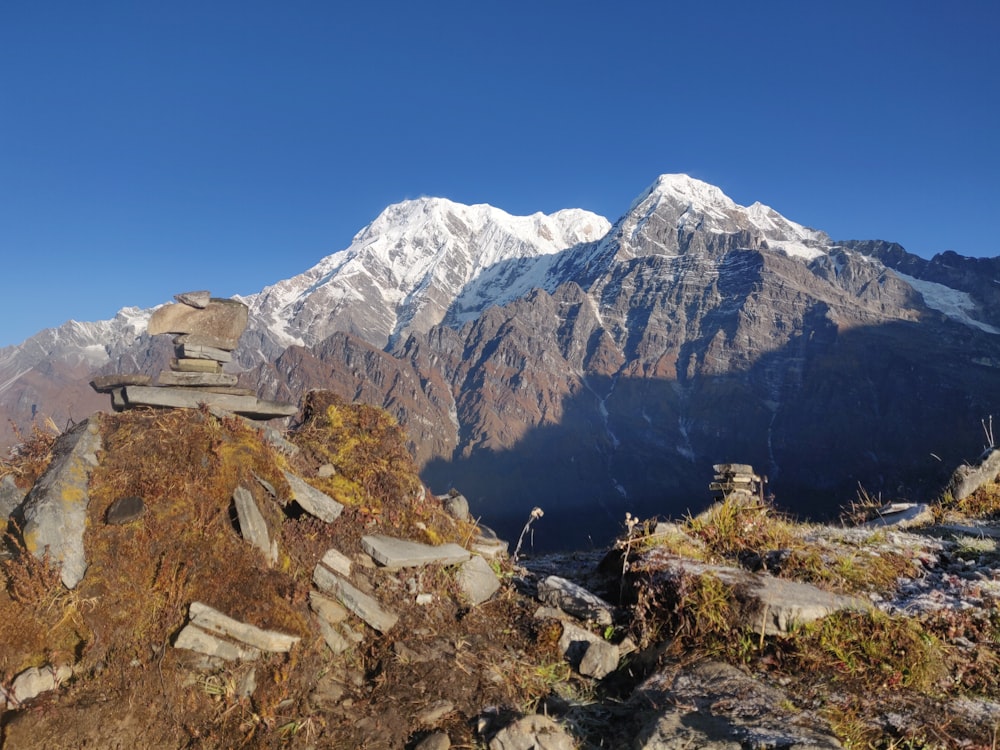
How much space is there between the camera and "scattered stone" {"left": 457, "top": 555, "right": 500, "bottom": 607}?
30.2 feet

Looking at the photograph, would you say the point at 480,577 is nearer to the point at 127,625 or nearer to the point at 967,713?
the point at 127,625

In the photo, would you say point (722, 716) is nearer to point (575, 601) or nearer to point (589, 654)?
point (589, 654)

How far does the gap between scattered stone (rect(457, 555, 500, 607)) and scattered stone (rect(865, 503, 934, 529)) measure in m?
8.81

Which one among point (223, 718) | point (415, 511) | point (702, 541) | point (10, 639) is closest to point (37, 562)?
point (10, 639)

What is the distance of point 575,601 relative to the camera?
28.8 feet

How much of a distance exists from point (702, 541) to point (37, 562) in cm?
963

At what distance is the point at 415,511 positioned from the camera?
35.5ft

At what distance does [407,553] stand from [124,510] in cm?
402

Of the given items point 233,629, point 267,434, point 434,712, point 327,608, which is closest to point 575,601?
point 434,712

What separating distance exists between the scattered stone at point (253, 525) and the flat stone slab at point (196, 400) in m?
2.93

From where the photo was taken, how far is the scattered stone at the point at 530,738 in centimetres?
556

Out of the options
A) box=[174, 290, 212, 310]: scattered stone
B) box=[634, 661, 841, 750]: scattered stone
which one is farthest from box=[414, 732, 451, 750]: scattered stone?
box=[174, 290, 212, 310]: scattered stone

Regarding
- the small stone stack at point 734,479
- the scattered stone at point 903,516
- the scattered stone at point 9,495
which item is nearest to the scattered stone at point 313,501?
the scattered stone at point 9,495

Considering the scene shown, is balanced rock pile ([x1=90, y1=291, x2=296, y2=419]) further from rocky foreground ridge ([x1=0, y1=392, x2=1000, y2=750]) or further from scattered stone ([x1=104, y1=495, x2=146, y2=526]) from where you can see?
scattered stone ([x1=104, y1=495, x2=146, y2=526])
